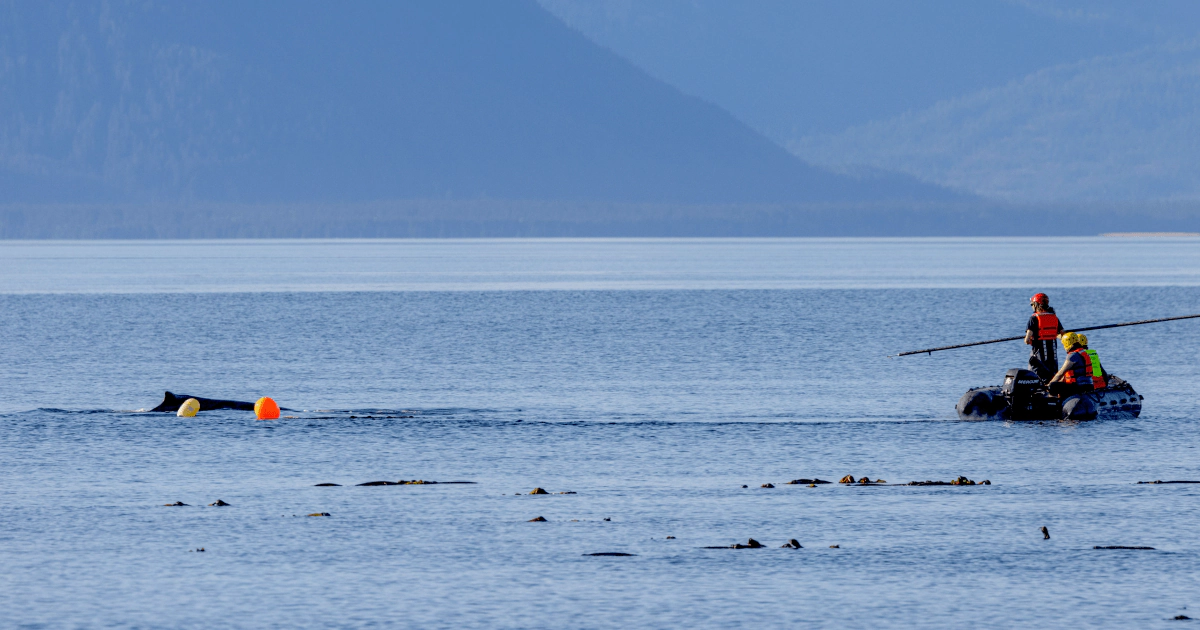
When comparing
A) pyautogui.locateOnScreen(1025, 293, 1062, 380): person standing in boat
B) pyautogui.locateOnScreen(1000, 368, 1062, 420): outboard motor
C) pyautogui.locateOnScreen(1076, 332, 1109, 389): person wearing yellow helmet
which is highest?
pyautogui.locateOnScreen(1025, 293, 1062, 380): person standing in boat

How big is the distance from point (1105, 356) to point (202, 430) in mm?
35445

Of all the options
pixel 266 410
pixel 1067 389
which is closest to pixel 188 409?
pixel 266 410

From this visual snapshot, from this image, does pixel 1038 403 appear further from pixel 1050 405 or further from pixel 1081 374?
pixel 1081 374

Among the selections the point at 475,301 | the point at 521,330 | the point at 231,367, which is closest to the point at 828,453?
the point at 231,367

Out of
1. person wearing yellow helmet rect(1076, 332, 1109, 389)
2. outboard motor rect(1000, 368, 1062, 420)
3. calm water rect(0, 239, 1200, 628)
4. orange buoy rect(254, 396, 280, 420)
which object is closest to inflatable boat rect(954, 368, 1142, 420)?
outboard motor rect(1000, 368, 1062, 420)

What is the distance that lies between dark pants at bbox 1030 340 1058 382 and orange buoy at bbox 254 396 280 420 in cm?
1573

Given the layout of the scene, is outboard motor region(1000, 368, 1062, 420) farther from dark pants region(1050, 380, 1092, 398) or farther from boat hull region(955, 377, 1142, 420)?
dark pants region(1050, 380, 1092, 398)

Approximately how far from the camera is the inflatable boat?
3788 centimetres

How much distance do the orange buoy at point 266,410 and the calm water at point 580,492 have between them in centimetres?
52

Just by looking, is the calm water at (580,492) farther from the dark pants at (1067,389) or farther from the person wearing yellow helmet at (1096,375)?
the person wearing yellow helmet at (1096,375)

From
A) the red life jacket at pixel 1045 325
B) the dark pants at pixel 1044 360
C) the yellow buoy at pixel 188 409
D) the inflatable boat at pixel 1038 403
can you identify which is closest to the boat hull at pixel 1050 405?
the inflatable boat at pixel 1038 403

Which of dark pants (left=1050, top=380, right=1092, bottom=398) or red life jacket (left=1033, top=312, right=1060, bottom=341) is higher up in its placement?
red life jacket (left=1033, top=312, right=1060, bottom=341)

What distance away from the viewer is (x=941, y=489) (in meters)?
29.3

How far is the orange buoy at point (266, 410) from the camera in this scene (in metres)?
40.8
